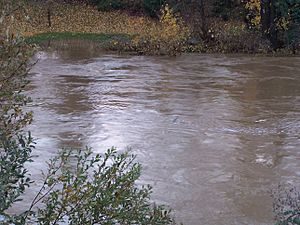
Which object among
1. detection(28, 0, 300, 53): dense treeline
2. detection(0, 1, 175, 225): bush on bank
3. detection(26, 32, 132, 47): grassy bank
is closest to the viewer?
detection(0, 1, 175, 225): bush on bank

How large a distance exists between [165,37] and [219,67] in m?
3.72

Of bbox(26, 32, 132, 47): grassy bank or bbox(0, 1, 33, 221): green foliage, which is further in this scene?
bbox(26, 32, 132, 47): grassy bank

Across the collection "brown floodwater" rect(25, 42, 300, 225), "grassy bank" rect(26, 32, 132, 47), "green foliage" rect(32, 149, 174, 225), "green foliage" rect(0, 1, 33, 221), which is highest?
"green foliage" rect(0, 1, 33, 221)

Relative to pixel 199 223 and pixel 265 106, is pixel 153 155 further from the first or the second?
pixel 265 106

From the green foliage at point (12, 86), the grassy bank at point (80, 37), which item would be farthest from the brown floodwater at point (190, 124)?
the grassy bank at point (80, 37)

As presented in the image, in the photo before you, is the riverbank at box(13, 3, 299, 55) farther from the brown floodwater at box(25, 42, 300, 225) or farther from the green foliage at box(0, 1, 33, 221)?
the green foliage at box(0, 1, 33, 221)

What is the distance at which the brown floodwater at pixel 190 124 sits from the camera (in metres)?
6.43

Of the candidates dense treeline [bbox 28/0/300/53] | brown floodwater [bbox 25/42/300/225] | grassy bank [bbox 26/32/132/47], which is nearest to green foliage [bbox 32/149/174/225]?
brown floodwater [bbox 25/42/300/225]

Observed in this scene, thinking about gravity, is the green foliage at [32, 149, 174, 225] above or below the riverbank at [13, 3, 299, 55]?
above

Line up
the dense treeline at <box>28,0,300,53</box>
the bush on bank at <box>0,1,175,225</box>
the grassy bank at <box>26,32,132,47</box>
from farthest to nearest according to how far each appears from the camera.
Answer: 1. the grassy bank at <box>26,32,132,47</box>
2. the dense treeline at <box>28,0,300,53</box>
3. the bush on bank at <box>0,1,175,225</box>

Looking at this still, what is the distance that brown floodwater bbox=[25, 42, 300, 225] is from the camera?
6.43 metres

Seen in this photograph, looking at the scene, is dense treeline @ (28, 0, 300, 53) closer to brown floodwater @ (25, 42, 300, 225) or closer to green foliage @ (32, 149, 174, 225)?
brown floodwater @ (25, 42, 300, 225)

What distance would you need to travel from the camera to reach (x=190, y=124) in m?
9.61

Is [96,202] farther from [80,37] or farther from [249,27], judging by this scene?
[80,37]
